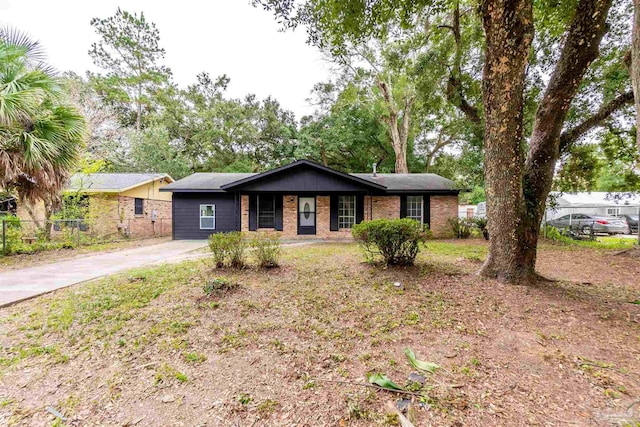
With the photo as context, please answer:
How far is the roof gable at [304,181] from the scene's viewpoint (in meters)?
11.5

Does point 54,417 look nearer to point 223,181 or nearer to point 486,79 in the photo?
point 486,79

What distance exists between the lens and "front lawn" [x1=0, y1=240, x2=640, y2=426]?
1.91m

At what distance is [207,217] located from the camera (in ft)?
41.7

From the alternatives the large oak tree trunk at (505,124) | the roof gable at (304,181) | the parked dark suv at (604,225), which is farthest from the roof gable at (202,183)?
the parked dark suv at (604,225)

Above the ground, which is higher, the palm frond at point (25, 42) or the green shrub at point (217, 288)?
the palm frond at point (25, 42)

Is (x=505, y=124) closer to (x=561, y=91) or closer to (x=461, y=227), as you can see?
(x=561, y=91)

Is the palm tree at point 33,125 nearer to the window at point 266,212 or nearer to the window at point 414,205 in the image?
the window at point 266,212

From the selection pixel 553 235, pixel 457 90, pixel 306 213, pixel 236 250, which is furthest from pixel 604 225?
pixel 236 250

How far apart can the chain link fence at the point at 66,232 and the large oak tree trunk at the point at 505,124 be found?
12.5m

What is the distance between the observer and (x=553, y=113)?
14.1ft

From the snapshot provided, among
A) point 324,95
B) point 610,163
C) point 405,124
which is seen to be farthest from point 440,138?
point 610,163

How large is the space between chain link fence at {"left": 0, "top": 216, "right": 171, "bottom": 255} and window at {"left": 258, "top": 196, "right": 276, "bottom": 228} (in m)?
6.30

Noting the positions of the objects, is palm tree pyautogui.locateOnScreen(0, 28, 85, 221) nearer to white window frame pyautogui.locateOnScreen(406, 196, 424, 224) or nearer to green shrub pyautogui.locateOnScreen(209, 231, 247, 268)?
green shrub pyautogui.locateOnScreen(209, 231, 247, 268)

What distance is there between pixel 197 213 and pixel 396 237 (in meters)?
10.5
